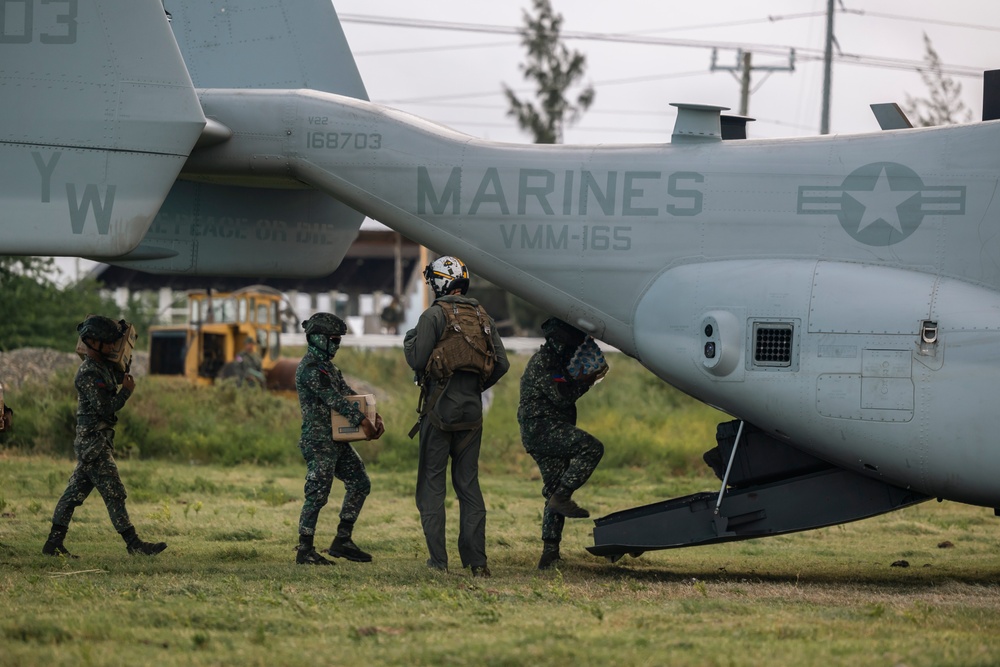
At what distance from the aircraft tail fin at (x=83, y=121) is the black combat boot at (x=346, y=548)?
2816 mm

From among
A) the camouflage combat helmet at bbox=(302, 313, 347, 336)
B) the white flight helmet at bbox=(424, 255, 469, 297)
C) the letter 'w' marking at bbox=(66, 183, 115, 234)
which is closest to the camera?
the white flight helmet at bbox=(424, 255, 469, 297)

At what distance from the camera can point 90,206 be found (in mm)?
9148

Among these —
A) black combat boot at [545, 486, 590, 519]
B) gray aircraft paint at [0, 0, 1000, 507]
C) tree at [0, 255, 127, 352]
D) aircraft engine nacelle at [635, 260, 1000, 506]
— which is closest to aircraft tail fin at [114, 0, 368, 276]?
gray aircraft paint at [0, 0, 1000, 507]

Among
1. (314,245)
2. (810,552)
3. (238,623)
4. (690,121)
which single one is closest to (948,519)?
(810,552)

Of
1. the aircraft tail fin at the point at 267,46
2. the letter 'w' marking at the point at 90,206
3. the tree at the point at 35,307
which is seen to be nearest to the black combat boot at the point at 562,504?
the letter 'w' marking at the point at 90,206

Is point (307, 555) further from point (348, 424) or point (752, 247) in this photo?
point (752, 247)

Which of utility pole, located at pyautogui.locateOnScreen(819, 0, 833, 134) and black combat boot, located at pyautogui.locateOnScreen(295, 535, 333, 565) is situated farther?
utility pole, located at pyautogui.locateOnScreen(819, 0, 833, 134)

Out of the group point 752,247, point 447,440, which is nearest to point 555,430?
point 447,440

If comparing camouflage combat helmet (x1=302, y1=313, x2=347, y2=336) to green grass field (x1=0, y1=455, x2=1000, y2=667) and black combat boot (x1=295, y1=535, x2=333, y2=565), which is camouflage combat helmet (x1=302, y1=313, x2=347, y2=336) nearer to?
black combat boot (x1=295, y1=535, x2=333, y2=565)

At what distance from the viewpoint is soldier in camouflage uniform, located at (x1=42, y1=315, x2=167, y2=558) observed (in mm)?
9578

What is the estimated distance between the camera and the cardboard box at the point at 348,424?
9328 mm

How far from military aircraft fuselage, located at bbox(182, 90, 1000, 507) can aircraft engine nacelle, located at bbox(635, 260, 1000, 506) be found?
14mm

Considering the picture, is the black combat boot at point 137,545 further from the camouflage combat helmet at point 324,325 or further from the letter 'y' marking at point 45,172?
the letter 'y' marking at point 45,172

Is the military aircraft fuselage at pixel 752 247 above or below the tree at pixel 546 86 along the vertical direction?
below
